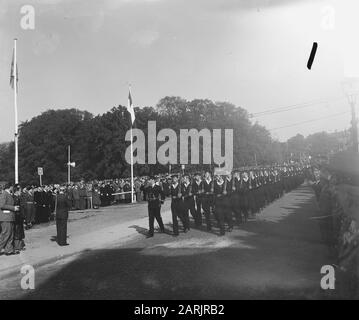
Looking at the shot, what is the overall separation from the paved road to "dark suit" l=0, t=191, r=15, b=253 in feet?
5.60

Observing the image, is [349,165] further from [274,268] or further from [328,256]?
[274,268]

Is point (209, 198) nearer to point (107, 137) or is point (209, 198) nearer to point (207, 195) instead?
point (207, 195)

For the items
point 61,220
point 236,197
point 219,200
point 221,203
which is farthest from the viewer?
point 236,197

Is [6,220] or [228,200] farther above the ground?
[228,200]

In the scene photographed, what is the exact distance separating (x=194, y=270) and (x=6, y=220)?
5.25 metres

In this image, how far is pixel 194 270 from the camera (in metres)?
8.35

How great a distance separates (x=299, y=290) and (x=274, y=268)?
4.91ft

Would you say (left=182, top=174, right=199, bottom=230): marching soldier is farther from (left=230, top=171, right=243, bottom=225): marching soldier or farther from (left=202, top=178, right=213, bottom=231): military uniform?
(left=230, top=171, right=243, bottom=225): marching soldier

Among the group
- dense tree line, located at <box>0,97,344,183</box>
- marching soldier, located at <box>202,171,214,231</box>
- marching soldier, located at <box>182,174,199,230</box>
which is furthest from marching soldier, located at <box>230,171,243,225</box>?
dense tree line, located at <box>0,97,344,183</box>

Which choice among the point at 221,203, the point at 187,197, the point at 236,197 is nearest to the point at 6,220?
the point at 187,197

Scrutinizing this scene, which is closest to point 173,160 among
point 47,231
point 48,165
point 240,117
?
point 240,117

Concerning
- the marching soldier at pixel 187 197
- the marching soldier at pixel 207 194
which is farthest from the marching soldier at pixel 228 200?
the marching soldier at pixel 187 197

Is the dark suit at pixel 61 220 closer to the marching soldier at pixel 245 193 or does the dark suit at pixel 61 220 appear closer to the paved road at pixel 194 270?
the paved road at pixel 194 270

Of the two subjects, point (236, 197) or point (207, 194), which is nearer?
point (207, 194)
